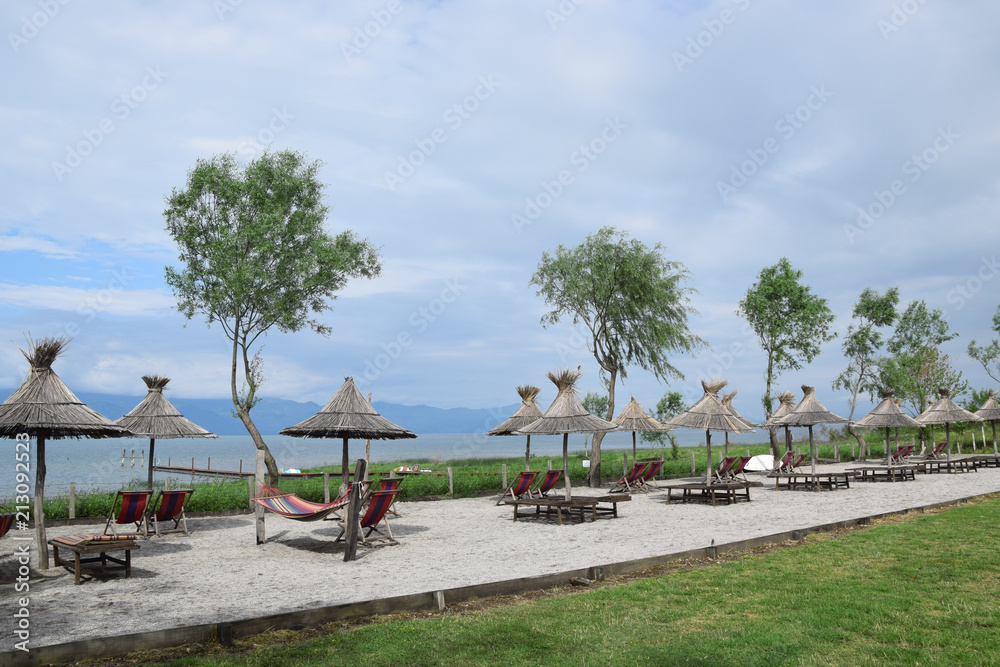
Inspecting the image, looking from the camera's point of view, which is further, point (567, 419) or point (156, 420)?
point (567, 419)

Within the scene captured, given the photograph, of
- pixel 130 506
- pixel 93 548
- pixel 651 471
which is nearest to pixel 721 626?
pixel 93 548

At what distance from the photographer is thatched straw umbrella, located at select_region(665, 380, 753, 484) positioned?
Result: 661 inches

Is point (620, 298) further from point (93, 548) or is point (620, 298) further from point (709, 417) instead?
point (93, 548)

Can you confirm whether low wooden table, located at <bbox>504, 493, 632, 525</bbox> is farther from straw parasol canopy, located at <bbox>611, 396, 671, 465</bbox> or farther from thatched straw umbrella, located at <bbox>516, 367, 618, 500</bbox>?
straw parasol canopy, located at <bbox>611, 396, 671, 465</bbox>

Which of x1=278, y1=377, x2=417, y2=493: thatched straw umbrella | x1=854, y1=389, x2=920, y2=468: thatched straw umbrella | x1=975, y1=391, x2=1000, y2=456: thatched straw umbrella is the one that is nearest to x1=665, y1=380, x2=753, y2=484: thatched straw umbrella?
x1=854, y1=389, x2=920, y2=468: thatched straw umbrella

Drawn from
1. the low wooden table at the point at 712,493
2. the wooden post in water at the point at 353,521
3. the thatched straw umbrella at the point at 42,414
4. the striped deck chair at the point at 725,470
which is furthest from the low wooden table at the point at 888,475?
the thatched straw umbrella at the point at 42,414

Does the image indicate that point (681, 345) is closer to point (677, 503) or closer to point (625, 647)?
point (677, 503)

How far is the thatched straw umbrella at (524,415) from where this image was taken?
18750 millimetres

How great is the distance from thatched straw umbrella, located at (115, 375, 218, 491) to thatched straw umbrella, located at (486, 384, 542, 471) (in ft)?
26.7

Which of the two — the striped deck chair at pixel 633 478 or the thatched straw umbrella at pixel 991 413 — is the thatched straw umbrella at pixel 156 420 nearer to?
the striped deck chair at pixel 633 478

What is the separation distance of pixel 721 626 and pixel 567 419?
31.4ft

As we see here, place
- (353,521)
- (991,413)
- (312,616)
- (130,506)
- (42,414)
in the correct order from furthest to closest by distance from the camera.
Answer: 1. (991,413)
2. (130,506)
3. (353,521)
4. (42,414)
5. (312,616)

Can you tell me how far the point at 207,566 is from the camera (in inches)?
346

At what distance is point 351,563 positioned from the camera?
29.5 ft
